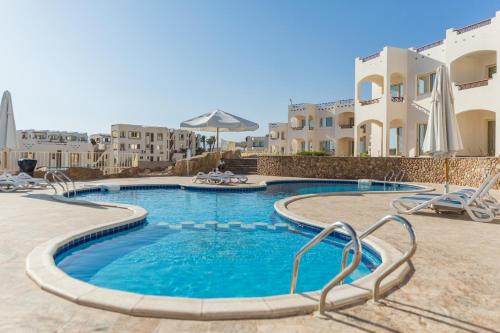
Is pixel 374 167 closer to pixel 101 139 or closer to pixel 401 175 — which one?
pixel 401 175

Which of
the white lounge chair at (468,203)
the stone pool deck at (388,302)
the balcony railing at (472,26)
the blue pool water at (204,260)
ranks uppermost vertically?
the balcony railing at (472,26)

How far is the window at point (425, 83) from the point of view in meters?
23.8

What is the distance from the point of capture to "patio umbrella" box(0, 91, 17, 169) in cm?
1455

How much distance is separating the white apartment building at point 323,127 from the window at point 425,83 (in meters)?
13.7

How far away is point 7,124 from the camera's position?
14656 millimetres

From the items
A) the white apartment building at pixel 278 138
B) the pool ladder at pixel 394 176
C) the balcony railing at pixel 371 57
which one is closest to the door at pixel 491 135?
the pool ladder at pixel 394 176

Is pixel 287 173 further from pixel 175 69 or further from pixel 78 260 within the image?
pixel 78 260

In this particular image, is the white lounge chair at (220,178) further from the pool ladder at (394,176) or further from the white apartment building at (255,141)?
the white apartment building at (255,141)

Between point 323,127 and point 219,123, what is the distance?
89.1 ft

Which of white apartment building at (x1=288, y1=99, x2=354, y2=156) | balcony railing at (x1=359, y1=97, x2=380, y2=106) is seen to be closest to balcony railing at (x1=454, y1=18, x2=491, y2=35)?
balcony railing at (x1=359, y1=97, x2=380, y2=106)

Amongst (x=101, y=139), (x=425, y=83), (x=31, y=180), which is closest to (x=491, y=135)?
(x=425, y=83)

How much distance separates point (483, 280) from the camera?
4180 millimetres

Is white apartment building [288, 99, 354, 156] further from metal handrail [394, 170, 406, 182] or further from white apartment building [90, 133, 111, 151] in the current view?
Result: white apartment building [90, 133, 111, 151]

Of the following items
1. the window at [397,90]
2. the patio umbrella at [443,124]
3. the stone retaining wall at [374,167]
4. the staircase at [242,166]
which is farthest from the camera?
the staircase at [242,166]
